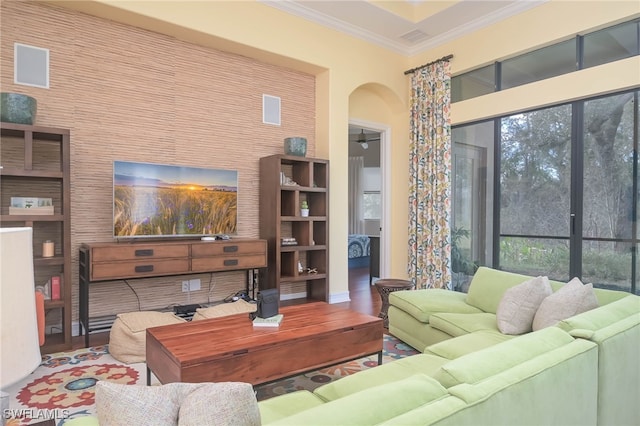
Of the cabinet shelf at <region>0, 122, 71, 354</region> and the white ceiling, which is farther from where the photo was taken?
the white ceiling

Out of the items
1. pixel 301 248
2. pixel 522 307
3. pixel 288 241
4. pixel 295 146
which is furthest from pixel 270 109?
pixel 522 307

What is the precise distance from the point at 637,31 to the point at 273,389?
4596mm

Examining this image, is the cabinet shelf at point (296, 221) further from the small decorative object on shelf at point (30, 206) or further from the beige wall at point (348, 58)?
the small decorative object on shelf at point (30, 206)

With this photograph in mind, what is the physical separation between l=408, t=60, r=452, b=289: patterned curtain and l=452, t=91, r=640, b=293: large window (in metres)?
0.27

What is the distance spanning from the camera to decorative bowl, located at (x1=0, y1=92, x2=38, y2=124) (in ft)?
10.2

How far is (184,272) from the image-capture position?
3842 mm

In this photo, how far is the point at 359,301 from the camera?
17.0 feet

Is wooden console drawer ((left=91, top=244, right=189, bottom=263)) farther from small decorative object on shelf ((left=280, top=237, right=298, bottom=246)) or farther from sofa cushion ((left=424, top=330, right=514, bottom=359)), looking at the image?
sofa cushion ((left=424, top=330, right=514, bottom=359))

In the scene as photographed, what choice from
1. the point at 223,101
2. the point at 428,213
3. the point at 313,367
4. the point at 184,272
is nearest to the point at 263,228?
the point at 184,272

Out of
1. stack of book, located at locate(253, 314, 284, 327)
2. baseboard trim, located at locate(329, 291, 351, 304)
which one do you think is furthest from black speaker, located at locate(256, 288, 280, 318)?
baseboard trim, located at locate(329, 291, 351, 304)

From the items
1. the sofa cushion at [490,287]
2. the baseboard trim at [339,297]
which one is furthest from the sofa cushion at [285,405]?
the baseboard trim at [339,297]

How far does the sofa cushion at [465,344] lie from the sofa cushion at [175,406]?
1.55 metres

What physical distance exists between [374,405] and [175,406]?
1.58 feet

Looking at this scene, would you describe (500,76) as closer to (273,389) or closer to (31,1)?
(273,389)
